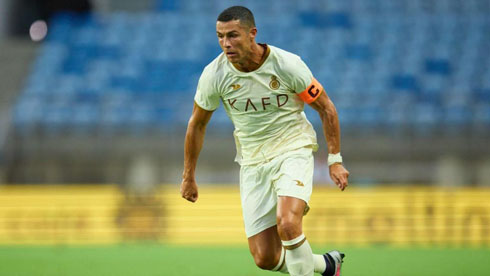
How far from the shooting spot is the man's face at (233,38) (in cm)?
532

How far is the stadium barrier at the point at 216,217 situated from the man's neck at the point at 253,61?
731cm

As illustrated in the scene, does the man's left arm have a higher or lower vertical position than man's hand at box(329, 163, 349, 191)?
higher

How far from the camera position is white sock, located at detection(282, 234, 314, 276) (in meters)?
5.21

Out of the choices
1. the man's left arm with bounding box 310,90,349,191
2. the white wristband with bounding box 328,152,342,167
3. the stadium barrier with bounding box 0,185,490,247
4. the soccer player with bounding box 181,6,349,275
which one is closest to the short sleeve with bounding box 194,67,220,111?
the soccer player with bounding box 181,6,349,275

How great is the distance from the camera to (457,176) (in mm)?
15898

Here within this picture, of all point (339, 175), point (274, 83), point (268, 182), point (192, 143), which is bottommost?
point (268, 182)

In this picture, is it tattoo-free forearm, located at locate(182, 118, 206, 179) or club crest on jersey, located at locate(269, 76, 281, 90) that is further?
tattoo-free forearm, located at locate(182, 118, 206, 179)

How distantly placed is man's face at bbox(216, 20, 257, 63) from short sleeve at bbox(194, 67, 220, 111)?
29 centimetres

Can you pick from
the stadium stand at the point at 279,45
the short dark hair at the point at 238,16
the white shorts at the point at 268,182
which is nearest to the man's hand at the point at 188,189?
the white shorts at the point at 268,182

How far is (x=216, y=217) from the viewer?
13.2 metres

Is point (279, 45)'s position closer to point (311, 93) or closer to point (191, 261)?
point (191, 261)

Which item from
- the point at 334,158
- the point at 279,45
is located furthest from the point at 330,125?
the point at 279,45

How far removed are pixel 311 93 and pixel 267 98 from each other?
0.32 metres

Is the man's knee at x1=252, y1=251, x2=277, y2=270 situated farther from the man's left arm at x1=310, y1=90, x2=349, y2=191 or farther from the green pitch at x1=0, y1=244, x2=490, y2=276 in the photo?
the green pitch at x1=0, y1=244, x2=490, y2=276
